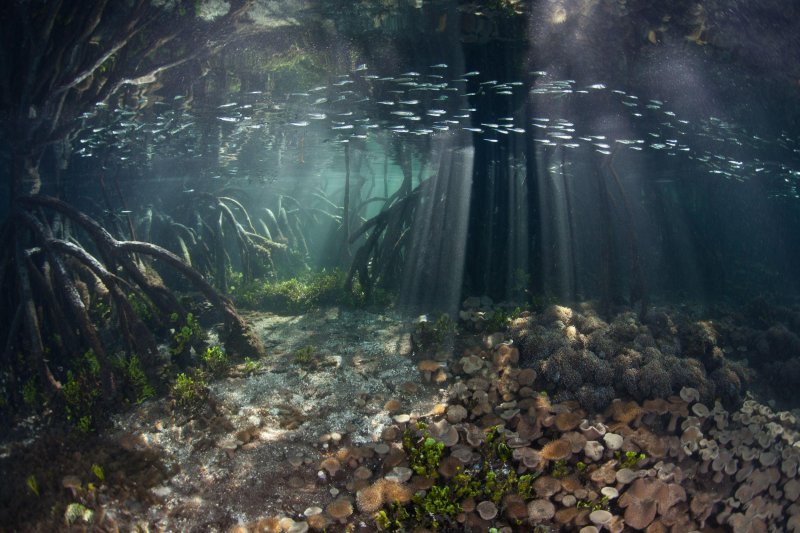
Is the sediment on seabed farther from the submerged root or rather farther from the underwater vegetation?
the underwater vegetation

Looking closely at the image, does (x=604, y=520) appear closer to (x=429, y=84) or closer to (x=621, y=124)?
(x=429, y=84)

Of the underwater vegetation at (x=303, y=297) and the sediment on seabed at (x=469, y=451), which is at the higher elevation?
the sediment on seabed at (x=469, y=451)

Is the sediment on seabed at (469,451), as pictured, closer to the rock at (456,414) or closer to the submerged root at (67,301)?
the rock at (456,414)

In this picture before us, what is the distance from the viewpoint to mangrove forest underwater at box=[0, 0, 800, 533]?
13.3ft

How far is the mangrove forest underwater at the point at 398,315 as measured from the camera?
13.3 ft

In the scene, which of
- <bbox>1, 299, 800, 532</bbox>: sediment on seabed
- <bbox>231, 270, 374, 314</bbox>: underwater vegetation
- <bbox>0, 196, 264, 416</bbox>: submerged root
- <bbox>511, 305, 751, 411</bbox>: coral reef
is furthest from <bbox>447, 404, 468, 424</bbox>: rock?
<bbox>231, 270, 374, 314</bbox>: underwater vegetation

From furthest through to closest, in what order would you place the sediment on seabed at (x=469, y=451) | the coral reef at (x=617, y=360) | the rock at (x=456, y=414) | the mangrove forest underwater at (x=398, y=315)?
the coral reef at (x=617, y=360)
the rock at (x=456, y=414)
the mangrove forest underwater at (x=398, y=315)
the sediment on seabed at (x=469, y=451)

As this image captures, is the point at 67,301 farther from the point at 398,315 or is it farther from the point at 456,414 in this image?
the point at 398,315

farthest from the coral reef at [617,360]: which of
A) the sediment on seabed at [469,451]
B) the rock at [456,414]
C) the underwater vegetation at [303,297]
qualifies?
the underwater vegetation at [303,297]

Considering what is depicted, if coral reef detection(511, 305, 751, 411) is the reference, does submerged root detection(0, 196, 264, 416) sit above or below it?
above

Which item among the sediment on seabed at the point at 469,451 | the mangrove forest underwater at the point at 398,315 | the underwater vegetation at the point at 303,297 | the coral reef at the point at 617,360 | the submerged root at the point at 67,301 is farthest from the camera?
the underwater vegetation at the point at 303,297

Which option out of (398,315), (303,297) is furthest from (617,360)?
(303,297)

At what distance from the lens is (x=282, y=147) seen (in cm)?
1989

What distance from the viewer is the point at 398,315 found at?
32.6ft
